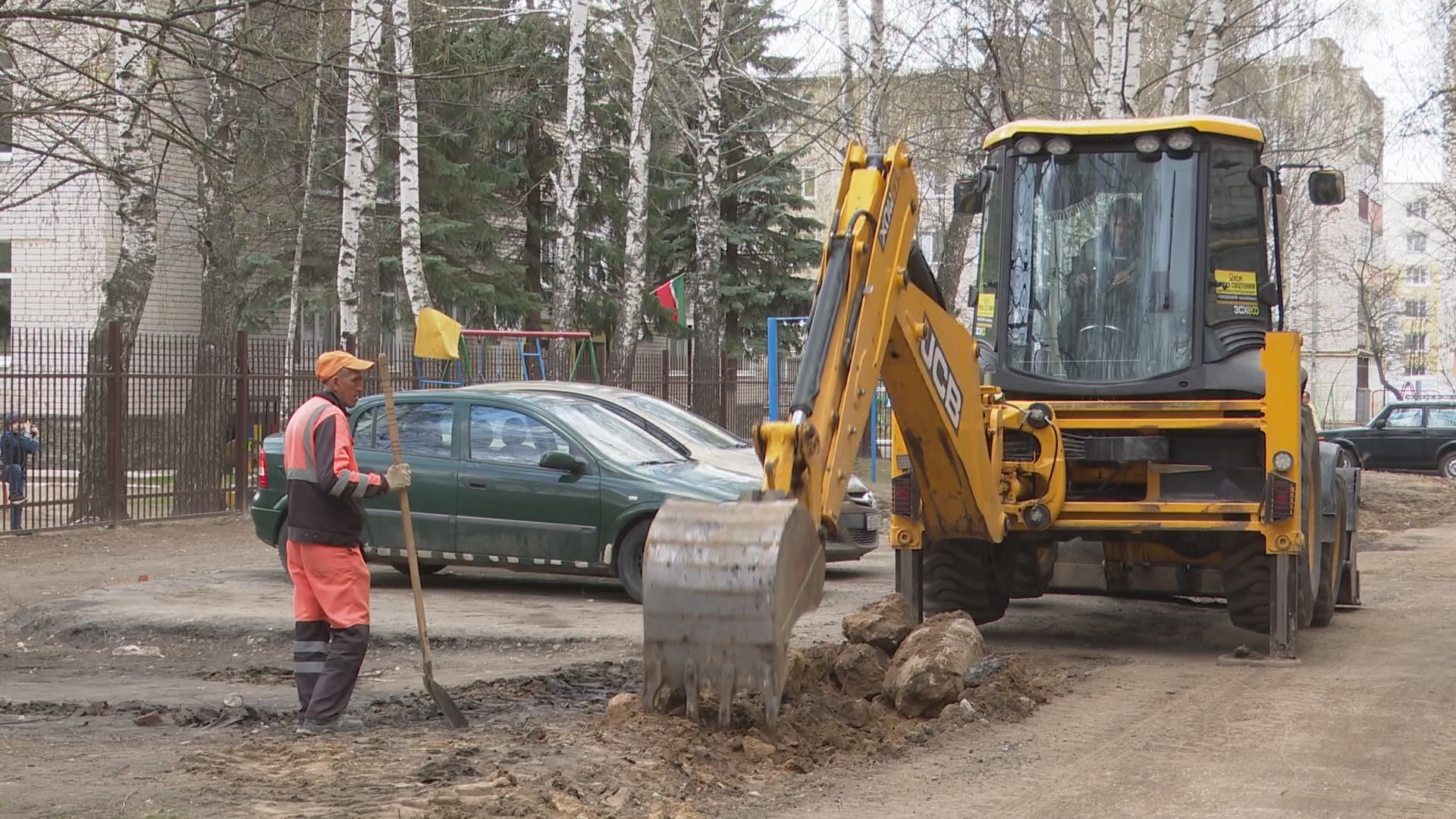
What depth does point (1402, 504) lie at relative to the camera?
24.7 m

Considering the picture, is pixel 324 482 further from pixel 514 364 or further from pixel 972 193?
pixel 514 364

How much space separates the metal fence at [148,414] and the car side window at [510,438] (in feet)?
17.1

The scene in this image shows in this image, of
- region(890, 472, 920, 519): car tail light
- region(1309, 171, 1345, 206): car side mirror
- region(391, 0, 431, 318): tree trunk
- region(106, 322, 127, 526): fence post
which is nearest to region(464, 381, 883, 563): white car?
region(890, 472, 920, 519): car tail light

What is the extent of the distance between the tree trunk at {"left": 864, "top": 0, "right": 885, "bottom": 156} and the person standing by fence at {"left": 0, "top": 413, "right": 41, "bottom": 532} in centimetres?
1293

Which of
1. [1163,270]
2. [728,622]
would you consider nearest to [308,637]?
[728,622]

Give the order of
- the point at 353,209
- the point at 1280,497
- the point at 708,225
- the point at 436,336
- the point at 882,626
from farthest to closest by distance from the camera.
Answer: the point at 708,225
the point at 353,209
the point at 436,336
the point at 1280,497
the point at 882,626

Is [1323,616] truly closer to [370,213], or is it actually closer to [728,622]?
[728,622]

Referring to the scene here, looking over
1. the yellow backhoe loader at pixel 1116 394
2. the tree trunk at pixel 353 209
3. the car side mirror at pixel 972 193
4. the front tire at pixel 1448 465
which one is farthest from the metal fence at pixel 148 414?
the front tire at pixel 1448 465

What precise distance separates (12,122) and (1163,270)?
8.71m

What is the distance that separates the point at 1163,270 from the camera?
32.2 feet

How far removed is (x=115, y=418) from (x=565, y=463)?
8314 millimetres

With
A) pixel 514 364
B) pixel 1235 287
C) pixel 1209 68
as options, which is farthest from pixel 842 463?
pixel 514 364

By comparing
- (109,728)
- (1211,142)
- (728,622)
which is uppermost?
(1211,142)

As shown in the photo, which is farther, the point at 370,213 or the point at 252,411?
the point at 370,213
